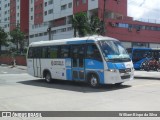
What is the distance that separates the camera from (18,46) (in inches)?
3479

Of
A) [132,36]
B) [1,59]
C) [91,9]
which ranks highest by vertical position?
[91,9]

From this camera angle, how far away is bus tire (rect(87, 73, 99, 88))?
15.9 meters

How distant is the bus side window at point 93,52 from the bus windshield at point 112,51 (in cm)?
32

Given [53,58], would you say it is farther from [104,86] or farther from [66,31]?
[66,31]

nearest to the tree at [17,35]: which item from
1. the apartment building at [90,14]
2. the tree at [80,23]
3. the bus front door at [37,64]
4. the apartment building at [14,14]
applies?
the apartment building at [90,14]

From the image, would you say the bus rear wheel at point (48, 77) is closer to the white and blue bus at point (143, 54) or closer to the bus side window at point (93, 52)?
the bus side window at point (93, 52)

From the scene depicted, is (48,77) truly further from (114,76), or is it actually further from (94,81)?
(114,76)

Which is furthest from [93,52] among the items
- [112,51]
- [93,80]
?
[93,80]

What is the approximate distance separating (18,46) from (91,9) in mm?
35566

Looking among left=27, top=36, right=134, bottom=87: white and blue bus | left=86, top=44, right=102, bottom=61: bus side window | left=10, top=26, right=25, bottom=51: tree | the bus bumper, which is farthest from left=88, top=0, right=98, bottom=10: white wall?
the bus bumper

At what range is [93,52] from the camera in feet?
52.3

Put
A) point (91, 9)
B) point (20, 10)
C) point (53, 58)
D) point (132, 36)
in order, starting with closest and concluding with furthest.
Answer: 1. point (53, 58)
2. point (91, 9)
3. point (132, 36)
4. point (20, 10)

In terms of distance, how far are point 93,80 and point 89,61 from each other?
1.01 m

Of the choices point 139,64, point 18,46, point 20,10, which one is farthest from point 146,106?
point 20,10
